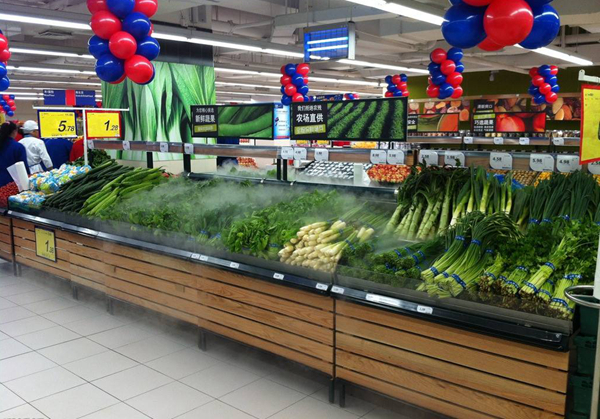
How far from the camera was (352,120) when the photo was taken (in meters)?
5.07

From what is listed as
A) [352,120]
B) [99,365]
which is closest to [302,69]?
[352,120]

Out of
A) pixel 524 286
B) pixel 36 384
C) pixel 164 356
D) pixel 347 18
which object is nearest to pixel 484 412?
pixel 524 286

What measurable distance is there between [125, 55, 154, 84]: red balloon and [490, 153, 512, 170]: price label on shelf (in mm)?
4097

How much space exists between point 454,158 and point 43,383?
368 cm

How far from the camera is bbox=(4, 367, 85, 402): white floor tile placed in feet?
12.8

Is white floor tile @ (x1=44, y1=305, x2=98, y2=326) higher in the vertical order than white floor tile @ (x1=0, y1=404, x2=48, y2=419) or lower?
higher

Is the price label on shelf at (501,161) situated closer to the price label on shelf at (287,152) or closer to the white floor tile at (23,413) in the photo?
the price label on shelf at (287,152)

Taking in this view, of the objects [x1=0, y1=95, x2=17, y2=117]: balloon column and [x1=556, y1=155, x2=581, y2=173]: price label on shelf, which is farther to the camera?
[x1=0, y1=95, x2=17, y2=117]: balloon column

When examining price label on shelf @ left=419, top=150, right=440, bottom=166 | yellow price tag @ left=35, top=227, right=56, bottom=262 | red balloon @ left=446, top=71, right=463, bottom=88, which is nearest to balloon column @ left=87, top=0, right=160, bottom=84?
yellow price tag @ left=35, top=227, right=56, bottom=262

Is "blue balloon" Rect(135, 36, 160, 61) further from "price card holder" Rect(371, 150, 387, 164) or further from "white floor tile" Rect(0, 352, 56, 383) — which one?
"white floor tile" Rect(0, 352, 56, 383)

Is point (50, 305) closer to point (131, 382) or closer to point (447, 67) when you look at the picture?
point (131, 382)

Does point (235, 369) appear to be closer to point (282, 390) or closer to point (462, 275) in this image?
point (282, 390)

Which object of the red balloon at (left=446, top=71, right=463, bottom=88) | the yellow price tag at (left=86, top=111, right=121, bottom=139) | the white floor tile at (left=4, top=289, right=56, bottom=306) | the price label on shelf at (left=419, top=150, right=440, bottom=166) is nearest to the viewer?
the price label on shelf at (left=419, top=150, right=440, bottom=166)

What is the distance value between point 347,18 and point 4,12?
5791mm
